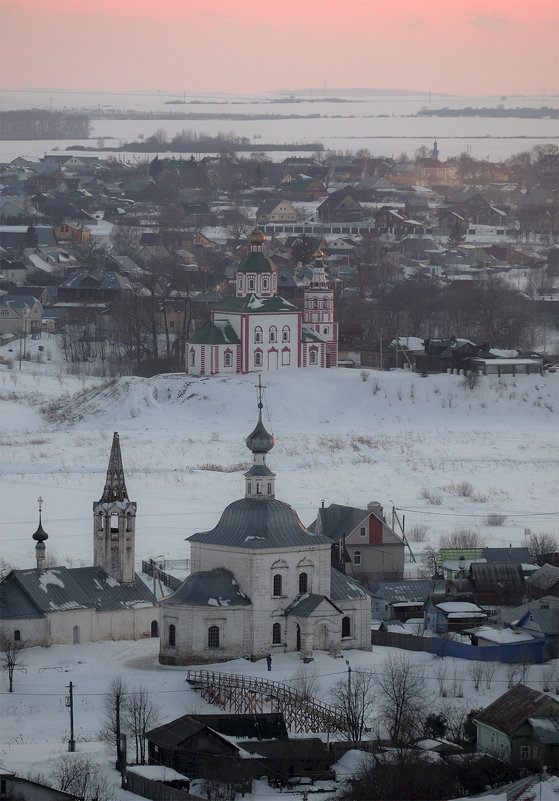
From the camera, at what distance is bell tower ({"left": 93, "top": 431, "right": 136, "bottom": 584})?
3731cm

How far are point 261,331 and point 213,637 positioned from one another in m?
34.2

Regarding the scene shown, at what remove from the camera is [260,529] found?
3572cm

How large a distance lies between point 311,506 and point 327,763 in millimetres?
19928

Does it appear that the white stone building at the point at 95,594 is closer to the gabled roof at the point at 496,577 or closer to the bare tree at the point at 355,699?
the bare tree at the point at 355,699

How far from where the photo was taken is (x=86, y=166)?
169 meters

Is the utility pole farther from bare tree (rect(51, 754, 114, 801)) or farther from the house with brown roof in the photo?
the house with brown roof

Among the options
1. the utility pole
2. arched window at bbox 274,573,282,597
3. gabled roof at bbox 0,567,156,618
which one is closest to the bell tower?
gabled roof at bbox 0,567,156,618

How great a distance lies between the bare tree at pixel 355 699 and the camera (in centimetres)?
3025

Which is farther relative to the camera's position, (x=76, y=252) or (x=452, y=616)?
(x=76, y=252)

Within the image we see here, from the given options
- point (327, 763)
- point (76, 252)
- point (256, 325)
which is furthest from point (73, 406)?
point (76, 252)

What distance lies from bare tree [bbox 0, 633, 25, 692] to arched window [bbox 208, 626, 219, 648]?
3.00 meters

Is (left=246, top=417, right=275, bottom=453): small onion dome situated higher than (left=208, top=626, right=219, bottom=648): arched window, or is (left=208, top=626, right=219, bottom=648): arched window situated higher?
(left=246, top=417, right=275, bottom=453): small onion dome

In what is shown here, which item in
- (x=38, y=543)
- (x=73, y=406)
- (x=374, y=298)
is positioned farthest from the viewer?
(x=374, y=298)

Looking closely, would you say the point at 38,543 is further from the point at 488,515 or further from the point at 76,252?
A: the point at 76,252
